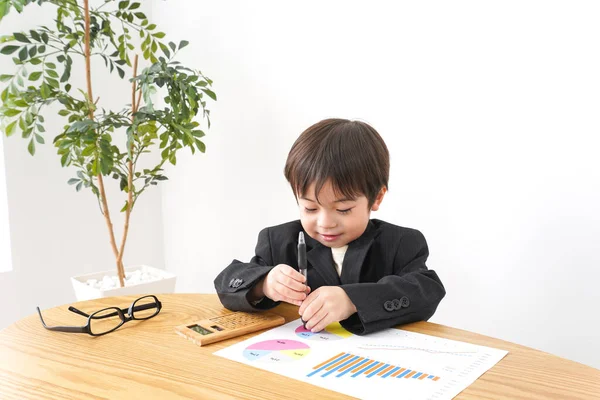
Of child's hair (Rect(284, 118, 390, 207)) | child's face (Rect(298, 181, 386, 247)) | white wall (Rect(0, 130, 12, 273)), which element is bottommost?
white wall (Rect(0, 130, 12, 273))

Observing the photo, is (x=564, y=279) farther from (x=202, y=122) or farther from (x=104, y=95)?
(x=104, y=95)

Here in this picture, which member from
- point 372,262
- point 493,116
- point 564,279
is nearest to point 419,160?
point 493,116

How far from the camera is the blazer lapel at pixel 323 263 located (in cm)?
126

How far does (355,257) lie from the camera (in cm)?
125

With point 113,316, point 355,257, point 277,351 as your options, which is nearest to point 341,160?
point 355,257

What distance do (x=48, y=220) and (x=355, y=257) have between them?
1.87 m

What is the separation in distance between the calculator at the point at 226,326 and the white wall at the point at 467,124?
1.08m

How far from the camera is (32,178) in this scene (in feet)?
8.33

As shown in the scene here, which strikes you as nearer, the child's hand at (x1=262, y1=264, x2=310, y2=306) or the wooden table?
the wooden table

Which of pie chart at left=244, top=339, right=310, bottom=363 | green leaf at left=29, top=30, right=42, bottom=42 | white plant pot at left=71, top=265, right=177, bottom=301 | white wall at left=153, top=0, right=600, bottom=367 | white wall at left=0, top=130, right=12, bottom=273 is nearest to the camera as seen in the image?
pie chart at left=244, top=339, right=310, bottom=363

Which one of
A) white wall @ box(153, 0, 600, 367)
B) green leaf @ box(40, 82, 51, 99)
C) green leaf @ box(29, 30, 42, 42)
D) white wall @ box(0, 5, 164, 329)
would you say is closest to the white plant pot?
A: white wall @ box(0, 5, 164, 329)

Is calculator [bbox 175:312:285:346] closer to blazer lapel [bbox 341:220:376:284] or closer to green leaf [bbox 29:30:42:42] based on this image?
blazer lapel [bbox 341:220:376:284]

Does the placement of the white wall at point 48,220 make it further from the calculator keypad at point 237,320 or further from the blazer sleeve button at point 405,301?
the blazer sleeve button at point 405,301

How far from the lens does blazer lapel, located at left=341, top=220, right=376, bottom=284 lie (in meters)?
1.24
